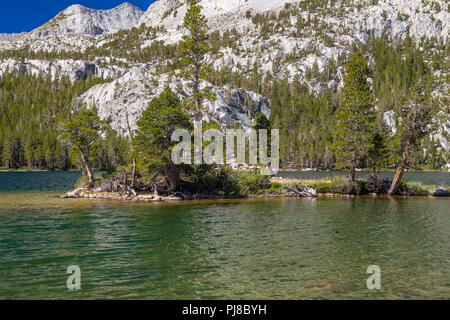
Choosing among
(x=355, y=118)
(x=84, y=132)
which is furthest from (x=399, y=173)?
(x=84, y=132)

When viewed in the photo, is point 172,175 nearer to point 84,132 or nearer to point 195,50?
point 84,132

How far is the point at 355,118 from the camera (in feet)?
150

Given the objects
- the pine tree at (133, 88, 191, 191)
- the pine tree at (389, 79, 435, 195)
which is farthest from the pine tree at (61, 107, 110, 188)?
the pine tree at (389, 79, 435, 195)

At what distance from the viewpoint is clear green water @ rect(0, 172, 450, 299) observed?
432 inches

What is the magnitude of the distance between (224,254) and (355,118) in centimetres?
3722

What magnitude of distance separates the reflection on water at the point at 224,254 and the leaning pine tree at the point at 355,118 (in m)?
18.3

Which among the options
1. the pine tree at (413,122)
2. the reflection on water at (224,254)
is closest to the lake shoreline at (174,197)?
the pine tree at (413,122)

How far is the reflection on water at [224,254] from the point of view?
11.0 m

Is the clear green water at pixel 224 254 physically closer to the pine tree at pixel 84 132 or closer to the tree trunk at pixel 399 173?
the tree trunk at pixel 399 173

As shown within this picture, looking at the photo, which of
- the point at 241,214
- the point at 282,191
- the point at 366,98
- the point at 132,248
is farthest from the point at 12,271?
the point at 366,98

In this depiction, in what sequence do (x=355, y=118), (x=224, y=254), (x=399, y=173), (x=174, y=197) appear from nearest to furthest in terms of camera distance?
(x=224, y=254) < (x=174, y=197) < (x=399, y=173) < (x=355, y=118)
